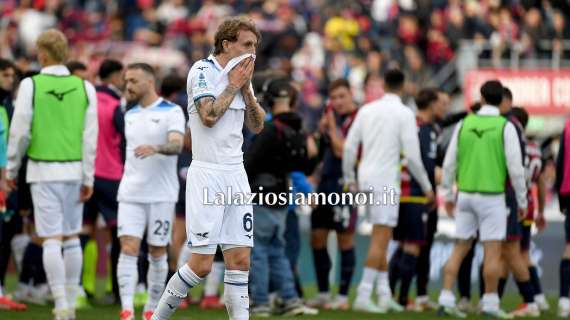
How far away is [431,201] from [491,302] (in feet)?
4.31

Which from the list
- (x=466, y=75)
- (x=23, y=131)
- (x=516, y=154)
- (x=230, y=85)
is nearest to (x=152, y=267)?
(x=23, y=131)

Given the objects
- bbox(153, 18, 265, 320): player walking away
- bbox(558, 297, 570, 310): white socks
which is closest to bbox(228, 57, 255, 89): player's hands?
bbox(153, 18, 265, 320): player walking away

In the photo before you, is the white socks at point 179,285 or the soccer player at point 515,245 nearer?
the white socks at point 179,285

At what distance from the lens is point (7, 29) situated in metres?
26.9

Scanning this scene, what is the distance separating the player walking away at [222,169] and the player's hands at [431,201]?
4.43 metres

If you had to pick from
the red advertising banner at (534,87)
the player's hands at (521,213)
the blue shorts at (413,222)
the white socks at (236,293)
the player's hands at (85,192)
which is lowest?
the white socks at (236,293)

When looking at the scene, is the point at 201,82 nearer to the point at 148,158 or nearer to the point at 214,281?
the point at 148,158

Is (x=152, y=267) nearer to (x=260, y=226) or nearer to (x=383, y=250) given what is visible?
(x=260, y=226)

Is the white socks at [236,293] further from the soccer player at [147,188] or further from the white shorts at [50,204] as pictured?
the white shorts at [50,204]

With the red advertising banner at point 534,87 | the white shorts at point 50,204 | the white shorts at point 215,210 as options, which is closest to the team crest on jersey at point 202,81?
the white shorts at point 215,210

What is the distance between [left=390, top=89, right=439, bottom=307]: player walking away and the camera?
1381cm

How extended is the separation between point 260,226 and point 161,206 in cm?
157

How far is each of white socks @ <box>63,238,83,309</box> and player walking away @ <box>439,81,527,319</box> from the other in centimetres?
376

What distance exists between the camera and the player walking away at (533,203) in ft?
46.4
